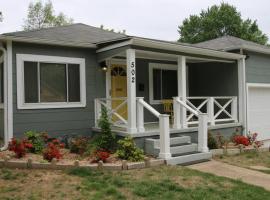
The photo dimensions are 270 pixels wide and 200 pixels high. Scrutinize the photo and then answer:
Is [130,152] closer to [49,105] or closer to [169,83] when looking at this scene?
[49,105]

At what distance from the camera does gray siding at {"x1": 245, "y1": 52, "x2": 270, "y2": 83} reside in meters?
11.8

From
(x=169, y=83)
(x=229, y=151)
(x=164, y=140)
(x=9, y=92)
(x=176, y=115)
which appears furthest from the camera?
(x=169, y=83)

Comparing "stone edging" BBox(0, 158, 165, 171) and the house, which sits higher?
the house

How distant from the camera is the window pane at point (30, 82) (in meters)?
8.91

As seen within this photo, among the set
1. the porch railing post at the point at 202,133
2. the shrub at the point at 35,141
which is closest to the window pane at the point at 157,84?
the porch railing post at the point at 202,133

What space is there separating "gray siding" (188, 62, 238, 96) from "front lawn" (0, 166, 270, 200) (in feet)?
18.6

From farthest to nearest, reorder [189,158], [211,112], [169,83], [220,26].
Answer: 1. [220,26]
2. [169,83]
3. [211,112]
4. [189,158]

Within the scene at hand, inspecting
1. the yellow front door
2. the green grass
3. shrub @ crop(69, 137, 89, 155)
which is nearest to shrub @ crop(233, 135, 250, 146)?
the green grass

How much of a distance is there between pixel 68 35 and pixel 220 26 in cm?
2693

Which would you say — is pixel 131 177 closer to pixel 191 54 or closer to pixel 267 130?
pixel 191 54

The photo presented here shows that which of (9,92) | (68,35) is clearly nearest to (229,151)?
(68,35)

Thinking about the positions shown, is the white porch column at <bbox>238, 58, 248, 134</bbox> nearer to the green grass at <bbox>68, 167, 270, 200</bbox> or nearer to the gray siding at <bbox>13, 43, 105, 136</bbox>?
the gray siding at <bbox>13, 43, 105, 136</bbox>

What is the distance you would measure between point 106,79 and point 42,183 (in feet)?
16.6

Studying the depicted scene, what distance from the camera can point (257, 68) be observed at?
39.9 feet
